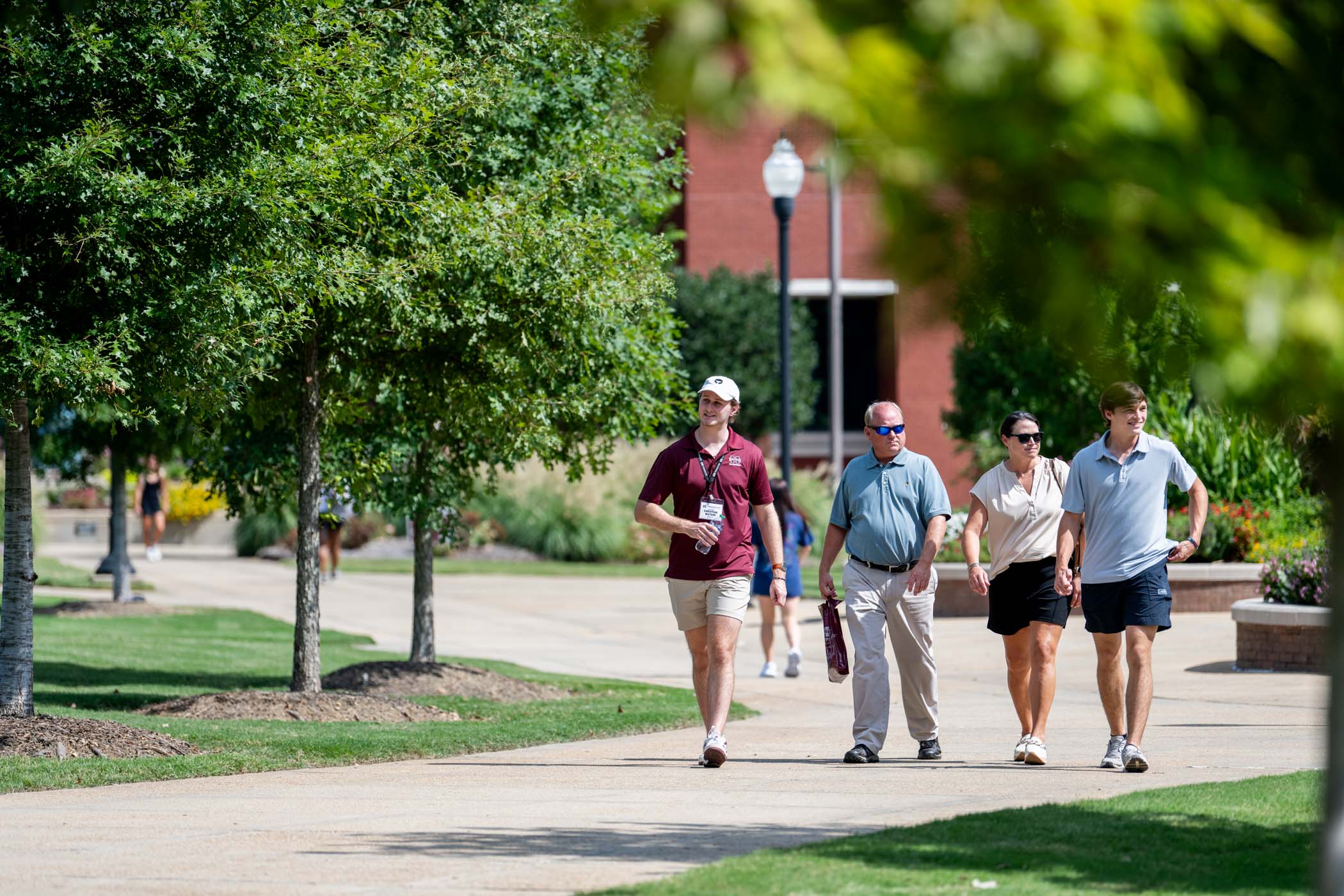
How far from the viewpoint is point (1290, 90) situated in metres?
3.56

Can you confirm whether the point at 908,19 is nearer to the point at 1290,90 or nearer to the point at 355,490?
the point at 1290,90

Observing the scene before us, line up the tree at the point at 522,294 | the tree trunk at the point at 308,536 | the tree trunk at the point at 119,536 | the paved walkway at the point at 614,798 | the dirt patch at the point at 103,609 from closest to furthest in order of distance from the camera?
1. the paved walkway at the point at 614,798
2. the tree at the point at 522,294
3. the tree trunk at the point at 308,536
4. the dirt patch at the point at 103,609
5. the tree trunk at the point at 119,536

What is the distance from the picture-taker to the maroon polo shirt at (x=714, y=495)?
890 centimetres

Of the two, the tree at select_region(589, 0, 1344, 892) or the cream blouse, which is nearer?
the tree at select_region(589, 0, 1344, 892)

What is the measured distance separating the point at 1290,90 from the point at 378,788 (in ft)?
19.2

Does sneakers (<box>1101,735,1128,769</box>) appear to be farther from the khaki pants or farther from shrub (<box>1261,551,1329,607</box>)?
shrub (<box>1261,551,1329,607</box>)

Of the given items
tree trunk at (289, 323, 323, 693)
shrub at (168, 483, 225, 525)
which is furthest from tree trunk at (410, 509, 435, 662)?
shrub at (168, 483, 225, 525)

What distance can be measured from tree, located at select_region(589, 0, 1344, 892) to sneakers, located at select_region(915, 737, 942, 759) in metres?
5.87

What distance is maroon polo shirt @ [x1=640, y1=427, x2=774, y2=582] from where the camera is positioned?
8898 mm

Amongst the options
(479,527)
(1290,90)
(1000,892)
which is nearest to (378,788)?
(1000,892)

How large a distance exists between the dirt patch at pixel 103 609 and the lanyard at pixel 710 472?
1241 centimetres

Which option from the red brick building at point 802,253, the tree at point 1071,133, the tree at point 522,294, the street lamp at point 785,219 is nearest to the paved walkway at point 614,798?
the tree at point 522,294

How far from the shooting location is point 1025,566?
351 inches

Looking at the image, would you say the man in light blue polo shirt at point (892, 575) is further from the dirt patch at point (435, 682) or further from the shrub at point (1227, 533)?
the shrub at point (1227, 533)
